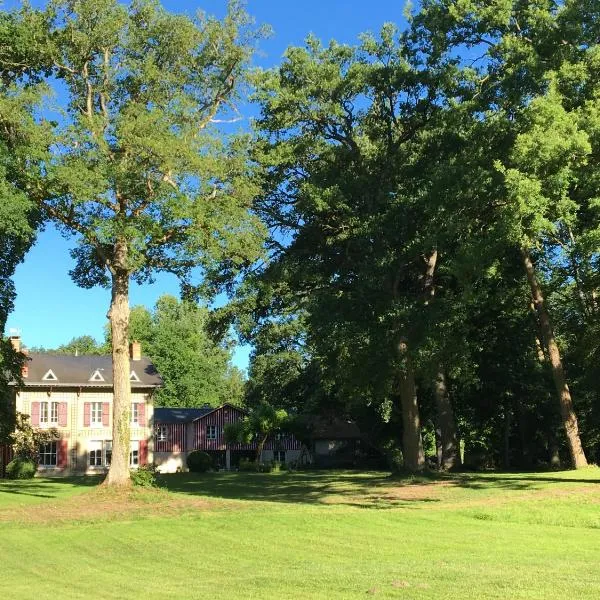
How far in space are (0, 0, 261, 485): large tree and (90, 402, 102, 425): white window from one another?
29.4 metres

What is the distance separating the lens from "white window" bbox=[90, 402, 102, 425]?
52656mm

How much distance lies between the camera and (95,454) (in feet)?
171

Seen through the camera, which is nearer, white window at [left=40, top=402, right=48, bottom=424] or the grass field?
the grass field

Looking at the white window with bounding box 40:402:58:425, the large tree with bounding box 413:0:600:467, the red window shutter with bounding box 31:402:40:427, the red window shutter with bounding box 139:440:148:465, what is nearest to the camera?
the large tree with bounding box 413:0:600:467

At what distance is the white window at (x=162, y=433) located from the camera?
200 feet

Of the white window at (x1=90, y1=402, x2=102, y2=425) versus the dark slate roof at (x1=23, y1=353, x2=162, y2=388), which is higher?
the dark slate roof at (x1=23, y1=353, x2=162, y2=388)

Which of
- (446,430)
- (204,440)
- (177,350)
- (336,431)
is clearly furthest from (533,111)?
(177,350)

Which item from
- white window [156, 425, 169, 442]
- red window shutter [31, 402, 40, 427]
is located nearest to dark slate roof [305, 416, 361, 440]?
white window [156, 425, 169, 442]

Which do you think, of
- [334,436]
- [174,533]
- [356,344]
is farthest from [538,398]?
[174,533]

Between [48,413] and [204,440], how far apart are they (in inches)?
587

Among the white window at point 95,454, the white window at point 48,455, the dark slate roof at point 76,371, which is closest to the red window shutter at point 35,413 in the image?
the dark slate roof at point 76,371

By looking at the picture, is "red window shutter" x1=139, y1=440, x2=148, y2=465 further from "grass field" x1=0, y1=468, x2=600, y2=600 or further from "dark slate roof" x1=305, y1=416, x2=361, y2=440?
"grass field" x1=0, y1=468, x2=600, y2=600

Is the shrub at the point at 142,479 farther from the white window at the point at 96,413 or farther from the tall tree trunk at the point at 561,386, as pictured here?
the white window at the point at 96,413

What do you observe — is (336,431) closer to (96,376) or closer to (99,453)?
(99,453)
